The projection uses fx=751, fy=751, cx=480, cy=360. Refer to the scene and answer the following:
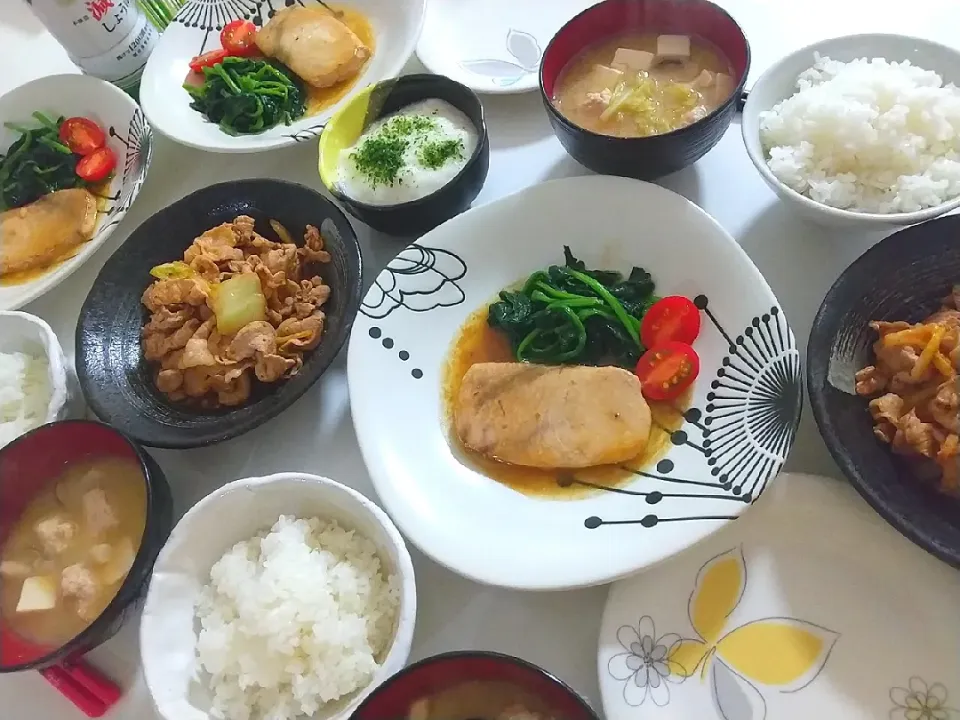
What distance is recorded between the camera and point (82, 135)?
243cm

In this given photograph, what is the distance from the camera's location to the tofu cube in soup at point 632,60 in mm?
1962

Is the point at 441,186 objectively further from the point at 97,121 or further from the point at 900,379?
the point at 97,121

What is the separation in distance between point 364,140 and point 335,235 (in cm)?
33

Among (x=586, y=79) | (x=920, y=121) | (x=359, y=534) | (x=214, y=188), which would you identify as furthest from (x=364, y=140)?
(x=920, y=121)

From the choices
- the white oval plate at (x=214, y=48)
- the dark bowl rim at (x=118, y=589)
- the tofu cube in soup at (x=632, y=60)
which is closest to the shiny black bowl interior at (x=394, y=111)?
the white oval plate at (x=214, y=48)

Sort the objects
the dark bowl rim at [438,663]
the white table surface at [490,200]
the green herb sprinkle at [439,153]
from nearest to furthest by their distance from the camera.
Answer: the dark bowl rim at [438,663] < the white table surface at [490,200] < the green herb sprinkle at [439,153]

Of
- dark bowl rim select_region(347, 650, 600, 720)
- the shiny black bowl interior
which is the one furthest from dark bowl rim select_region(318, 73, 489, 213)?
dark bowl rim select_region(347, 650, 600, 720)

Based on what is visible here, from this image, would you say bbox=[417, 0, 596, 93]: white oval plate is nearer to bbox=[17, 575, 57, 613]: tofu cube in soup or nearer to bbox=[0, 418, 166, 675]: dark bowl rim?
bbox=[0, 418, 166, 675]: dark bowl rim

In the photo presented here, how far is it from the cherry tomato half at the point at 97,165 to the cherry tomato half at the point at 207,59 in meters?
0.39

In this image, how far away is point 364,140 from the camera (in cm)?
207

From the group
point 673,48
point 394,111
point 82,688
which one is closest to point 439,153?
point 394,111

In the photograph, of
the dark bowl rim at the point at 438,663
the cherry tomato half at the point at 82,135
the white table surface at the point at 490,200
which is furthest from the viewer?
the cherry tomato half at the point at 82,135

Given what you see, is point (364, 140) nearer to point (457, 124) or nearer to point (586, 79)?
point (457, 124)

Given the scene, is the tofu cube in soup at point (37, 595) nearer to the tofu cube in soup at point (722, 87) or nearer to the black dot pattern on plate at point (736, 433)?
the black dot pattern on plate at point (736, 433)
